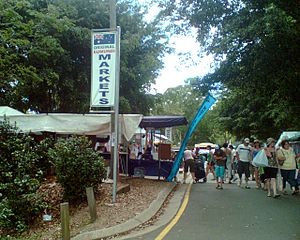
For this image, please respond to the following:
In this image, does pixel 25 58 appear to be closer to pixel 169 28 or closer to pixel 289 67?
pixel 169 28

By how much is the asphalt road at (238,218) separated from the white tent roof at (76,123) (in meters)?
3.46

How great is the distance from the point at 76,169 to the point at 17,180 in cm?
216

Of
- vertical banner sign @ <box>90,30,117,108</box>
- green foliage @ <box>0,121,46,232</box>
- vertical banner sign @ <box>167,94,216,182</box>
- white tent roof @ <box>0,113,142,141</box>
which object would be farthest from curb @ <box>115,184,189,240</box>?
green foliage @ <box>0,121,46,232</box>

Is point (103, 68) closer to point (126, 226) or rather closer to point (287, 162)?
point (126, 226)

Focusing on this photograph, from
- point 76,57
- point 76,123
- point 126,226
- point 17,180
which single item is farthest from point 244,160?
point 76,57

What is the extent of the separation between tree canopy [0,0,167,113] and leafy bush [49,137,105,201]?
760 cm

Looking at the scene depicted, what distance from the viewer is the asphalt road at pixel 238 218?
7012 millimetres

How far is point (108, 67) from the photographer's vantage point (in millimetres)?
10023

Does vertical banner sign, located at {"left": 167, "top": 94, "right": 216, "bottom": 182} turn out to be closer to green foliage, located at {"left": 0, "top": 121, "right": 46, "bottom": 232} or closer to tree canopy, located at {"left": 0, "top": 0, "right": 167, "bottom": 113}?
green foliage, located at {"left": 0, "top": 121, "right": 46, "bottom": 232}

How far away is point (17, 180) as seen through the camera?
431 inches

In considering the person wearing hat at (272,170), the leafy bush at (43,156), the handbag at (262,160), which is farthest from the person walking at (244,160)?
the leafy bush at (43,156)

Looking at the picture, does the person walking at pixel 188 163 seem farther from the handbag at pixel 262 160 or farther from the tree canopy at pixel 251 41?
the handbag at pixel 262 160

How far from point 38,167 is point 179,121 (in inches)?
210

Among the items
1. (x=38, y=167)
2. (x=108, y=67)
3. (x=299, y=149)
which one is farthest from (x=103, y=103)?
(x=299, y=149)
